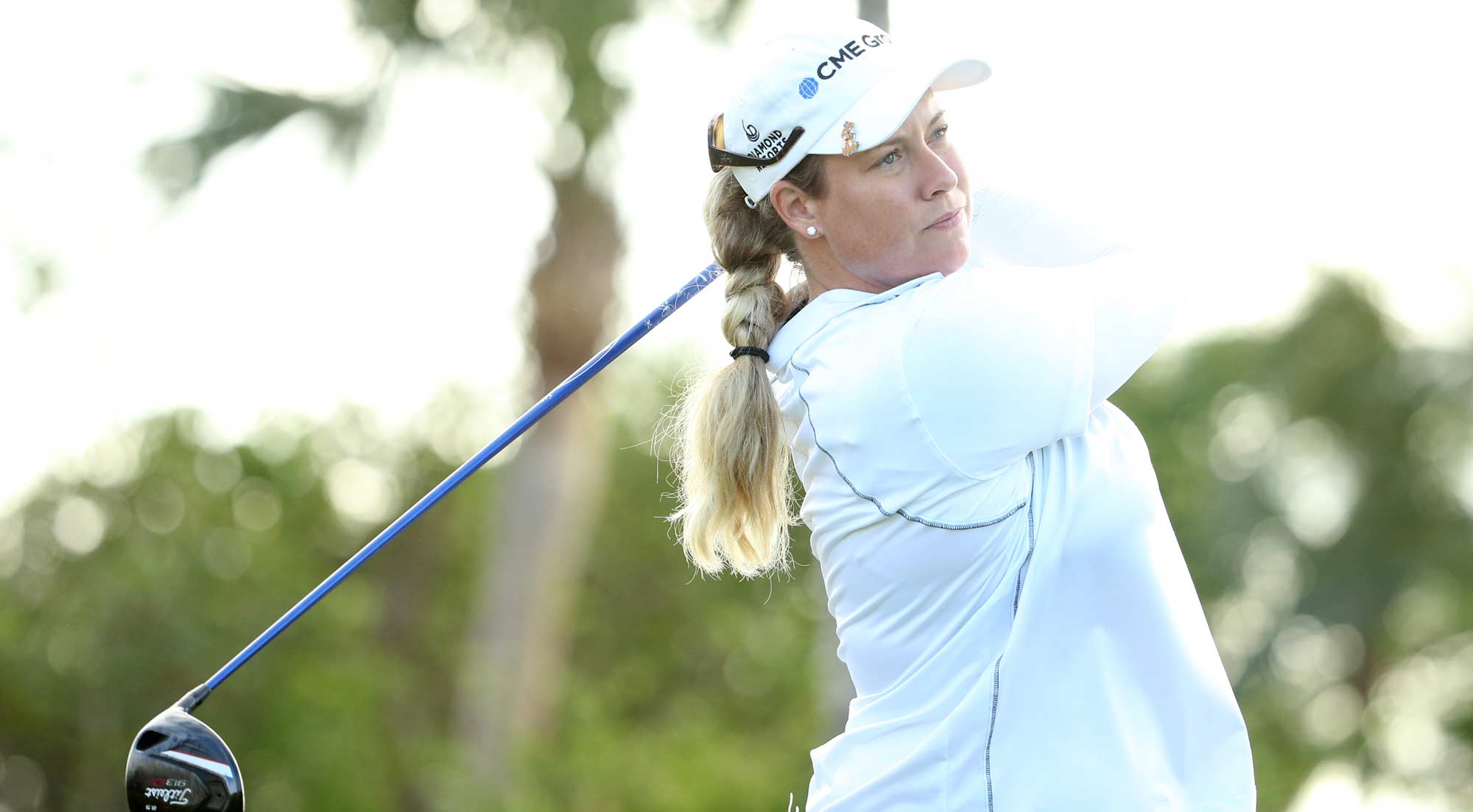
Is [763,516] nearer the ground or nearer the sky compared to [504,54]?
nearer the sky

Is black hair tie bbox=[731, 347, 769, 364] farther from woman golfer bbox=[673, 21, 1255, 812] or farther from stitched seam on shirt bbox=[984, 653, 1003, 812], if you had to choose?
stitched seam on shirt bbox=[984, 653, 1003, 812]

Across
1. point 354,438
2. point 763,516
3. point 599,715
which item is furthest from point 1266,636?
point 763,516

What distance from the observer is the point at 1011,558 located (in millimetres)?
2119

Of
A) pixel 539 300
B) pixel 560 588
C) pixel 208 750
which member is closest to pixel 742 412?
pixel 208 750

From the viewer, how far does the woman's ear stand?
7.63 feet

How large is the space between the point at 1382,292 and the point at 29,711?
9668 millimetres

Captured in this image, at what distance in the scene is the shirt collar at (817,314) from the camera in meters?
2.22

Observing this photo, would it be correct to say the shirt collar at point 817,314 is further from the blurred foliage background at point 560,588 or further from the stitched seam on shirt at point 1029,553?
the blurred foliage background at point 560,588

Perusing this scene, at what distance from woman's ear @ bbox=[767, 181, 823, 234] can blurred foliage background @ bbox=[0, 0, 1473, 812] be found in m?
6.78

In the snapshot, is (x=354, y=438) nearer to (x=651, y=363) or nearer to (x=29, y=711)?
(x=651, y=363)

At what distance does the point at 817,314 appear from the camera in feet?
7.52

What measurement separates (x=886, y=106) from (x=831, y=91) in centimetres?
8

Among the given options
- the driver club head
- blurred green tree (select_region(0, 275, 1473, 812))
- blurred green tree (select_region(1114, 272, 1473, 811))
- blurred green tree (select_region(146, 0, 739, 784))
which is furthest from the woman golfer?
blurred green tree (select_region(1114, 272, 1473, 811))

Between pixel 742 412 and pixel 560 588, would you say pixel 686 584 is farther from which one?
pixel 742 412
